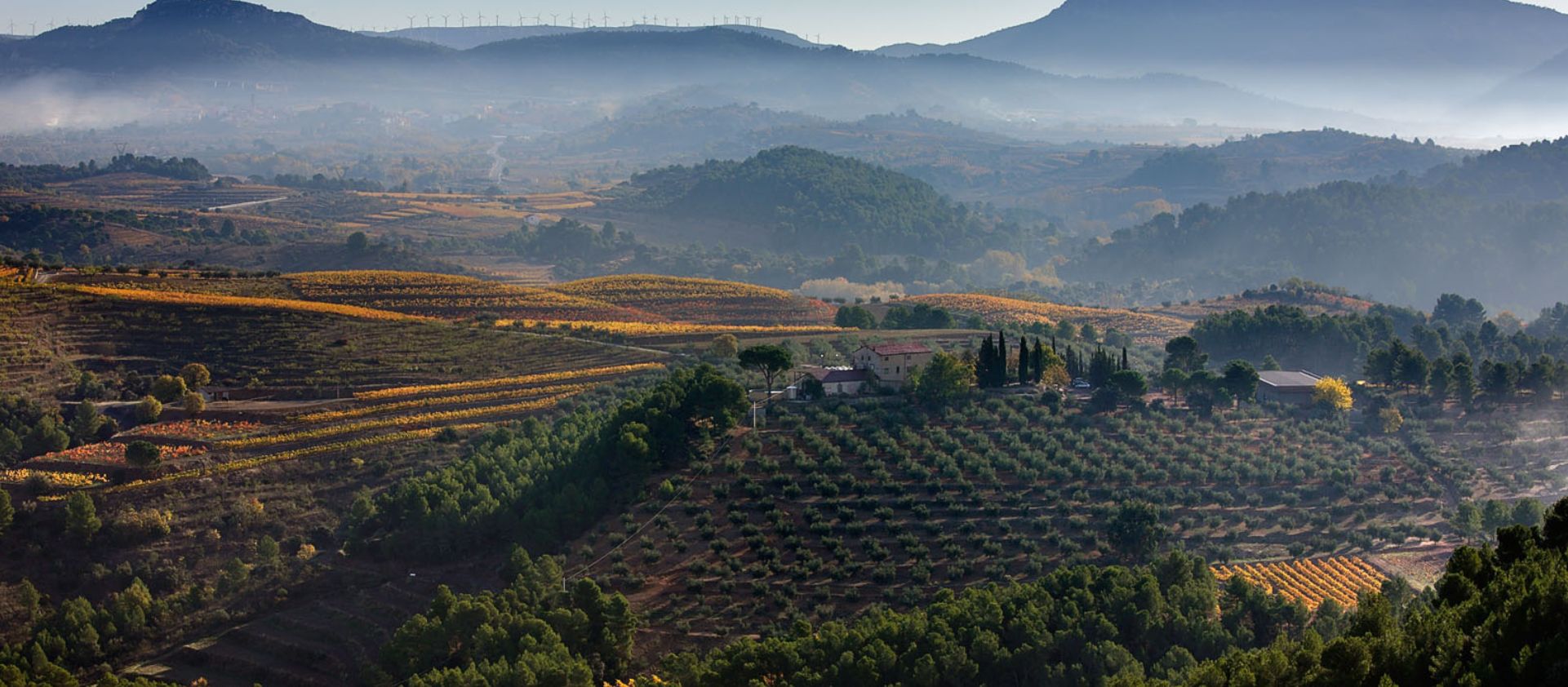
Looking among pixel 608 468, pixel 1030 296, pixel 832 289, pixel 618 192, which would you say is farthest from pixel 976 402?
pixel 618 192

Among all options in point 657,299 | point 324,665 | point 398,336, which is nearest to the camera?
point 324,665

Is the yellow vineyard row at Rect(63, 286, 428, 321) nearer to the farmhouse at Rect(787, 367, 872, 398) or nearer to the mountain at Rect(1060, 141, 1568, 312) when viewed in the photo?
the farmhouse at Rect(787, 367, 872, 398)

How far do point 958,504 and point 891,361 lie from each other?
11.4 meters

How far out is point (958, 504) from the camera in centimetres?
4753

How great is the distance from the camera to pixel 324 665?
41.4m

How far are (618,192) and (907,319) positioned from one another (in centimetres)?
12114

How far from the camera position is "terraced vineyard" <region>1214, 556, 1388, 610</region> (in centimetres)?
4428

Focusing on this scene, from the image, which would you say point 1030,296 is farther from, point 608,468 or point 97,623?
point 97,623

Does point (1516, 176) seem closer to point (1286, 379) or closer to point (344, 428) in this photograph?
point (1286, 379)

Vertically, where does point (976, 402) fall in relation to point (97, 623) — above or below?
above

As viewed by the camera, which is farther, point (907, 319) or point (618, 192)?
point (618, 192)

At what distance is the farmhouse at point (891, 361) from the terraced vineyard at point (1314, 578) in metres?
16.4

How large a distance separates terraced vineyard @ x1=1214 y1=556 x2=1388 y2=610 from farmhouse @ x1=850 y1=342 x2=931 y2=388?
16.4 metres

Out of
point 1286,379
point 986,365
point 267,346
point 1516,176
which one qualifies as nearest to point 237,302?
point 267,346
